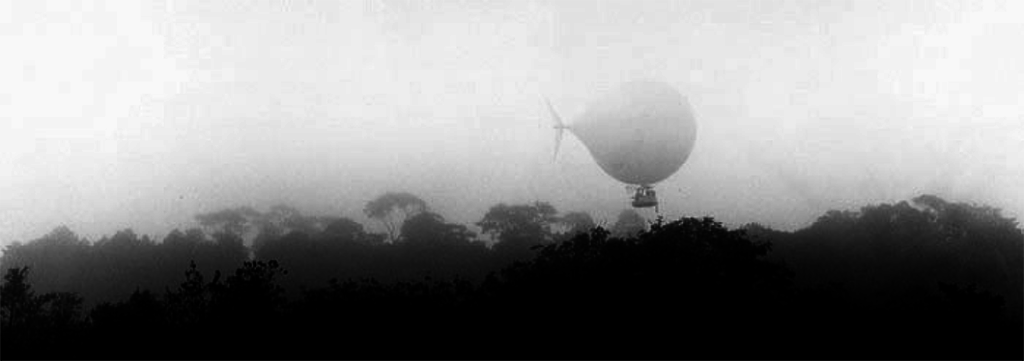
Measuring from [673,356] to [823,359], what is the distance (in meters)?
7.26

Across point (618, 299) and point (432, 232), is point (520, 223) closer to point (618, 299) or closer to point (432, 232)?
point (432, 232)

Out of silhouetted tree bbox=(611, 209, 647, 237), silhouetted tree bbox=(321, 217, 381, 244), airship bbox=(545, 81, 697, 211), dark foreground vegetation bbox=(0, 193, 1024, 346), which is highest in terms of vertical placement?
silhouetted tree bbox=(611, 209, 647, 237)

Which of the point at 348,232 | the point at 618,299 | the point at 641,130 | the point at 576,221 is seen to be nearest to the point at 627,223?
the point at 576,221

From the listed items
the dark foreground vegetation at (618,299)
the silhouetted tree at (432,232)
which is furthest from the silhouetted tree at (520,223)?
Result: the dark foreground vegetation at (618,299)

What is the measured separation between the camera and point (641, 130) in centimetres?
5297

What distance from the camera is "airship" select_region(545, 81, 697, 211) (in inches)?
2099

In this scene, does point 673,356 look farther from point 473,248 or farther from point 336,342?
point 473,248

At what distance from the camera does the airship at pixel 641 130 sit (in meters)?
53.3

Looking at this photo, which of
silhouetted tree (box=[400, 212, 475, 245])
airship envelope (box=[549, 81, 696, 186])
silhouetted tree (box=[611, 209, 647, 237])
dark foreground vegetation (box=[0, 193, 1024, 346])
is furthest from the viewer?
silhouetted tree (box=[611, 209, 647, 237])

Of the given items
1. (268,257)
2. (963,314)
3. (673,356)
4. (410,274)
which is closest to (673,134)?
(963,314)

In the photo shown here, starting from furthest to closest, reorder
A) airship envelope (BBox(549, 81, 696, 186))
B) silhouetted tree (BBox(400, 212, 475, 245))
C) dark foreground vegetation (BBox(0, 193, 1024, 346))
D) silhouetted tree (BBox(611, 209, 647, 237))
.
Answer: silhouetted tree (BBox(611, 209, 647, 237)) → silhouetted tree (BBox(400, 212, 475, 245)) → airship envelope (BBox(549, 81, 696, 186)) → dark foreground vegetation (BBox(0, 193, 1024, 346))

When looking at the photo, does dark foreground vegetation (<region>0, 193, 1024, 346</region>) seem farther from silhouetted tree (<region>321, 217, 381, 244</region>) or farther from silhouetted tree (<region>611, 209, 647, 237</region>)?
silhouetted tree (<region>611, 209, 647, 237</region>)

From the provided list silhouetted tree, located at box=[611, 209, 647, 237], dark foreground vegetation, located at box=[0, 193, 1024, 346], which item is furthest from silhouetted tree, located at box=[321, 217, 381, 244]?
silhouetted tree, located at box=[611, 209, 647, 237]

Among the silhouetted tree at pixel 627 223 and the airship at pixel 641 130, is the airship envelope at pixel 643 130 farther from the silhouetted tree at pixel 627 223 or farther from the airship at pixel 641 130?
the silhouetted tree at pixel 627 223
